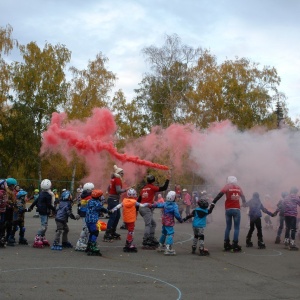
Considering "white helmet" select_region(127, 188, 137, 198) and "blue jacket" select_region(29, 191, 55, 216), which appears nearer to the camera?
"blue jacket" select_region(29, 191, 55, 216)

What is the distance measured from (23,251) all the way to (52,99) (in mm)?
26621

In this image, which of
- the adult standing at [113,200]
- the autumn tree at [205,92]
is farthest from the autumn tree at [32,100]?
the adult standing at [113,200]

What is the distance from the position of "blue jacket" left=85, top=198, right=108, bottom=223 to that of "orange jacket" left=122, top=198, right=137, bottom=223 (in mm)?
859

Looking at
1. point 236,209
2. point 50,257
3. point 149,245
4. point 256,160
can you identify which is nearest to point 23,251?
point 50,257

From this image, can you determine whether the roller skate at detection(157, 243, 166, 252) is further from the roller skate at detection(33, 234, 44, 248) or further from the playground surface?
the roller skate at detection(33, 234, 44, 248)

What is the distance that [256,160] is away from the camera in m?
15.2

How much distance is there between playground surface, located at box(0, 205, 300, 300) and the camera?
668 cm

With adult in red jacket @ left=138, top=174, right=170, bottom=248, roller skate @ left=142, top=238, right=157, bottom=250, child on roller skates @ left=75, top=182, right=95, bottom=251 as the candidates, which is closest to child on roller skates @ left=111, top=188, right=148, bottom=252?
adult in red jacket @ left=138, top=174, right=170, bottom=248

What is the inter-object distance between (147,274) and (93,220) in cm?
237

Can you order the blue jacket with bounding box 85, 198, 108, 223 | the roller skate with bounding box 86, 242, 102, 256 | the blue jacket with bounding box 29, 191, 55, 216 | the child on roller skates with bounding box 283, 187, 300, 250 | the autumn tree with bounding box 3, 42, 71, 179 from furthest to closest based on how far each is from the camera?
the autumn tree with bounding box 3, 42, 71, 179
the child on roller skates with bounding box 283, 187, 300, 250
the blue jacket with bounding box 29, 191, 55, 216
the blue jacket with bounding box 85, 198, 108, 223
the roller skate with bounding box 86, 242, 102, 256

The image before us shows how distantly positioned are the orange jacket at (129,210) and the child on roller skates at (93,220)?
856 millimetres

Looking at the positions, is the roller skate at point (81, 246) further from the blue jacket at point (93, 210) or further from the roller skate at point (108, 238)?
the roller skate at point (108, 238)

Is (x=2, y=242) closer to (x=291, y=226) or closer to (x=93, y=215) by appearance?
(x=93, y=215)

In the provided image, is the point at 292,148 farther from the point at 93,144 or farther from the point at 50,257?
the point at 50,257
